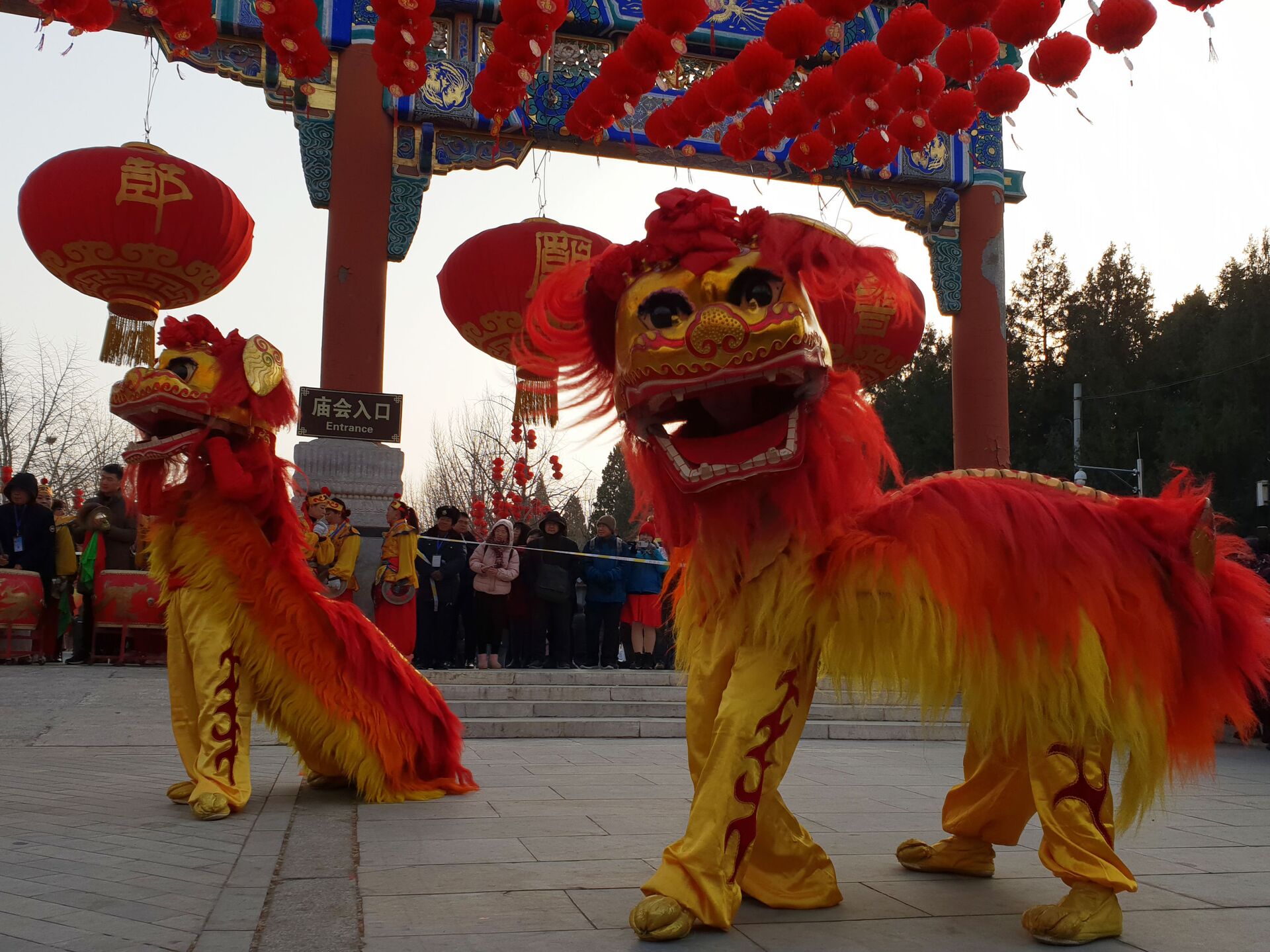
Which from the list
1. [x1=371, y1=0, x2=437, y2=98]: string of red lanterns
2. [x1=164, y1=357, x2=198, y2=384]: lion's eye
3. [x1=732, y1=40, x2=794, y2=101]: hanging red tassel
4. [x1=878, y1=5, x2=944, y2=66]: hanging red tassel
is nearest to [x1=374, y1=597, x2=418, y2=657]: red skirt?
[x1=371, y1=0, x2=437, y2=98]: string of red lanterns

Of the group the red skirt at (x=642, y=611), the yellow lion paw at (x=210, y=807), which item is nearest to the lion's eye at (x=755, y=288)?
the yellow lion paw at (x=210, y=807)

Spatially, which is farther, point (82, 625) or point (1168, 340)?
point (1168, 340)

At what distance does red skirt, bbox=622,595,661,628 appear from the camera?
9.21 meters

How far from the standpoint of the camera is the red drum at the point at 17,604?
8.34 meters

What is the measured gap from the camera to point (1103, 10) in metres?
4.50

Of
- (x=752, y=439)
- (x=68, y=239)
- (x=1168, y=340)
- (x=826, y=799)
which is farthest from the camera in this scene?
(x=1168, y=340)

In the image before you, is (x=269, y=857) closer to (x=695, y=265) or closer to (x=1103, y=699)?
(x=695, y=265)

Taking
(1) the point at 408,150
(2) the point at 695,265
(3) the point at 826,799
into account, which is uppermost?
(1) the point at 408,150

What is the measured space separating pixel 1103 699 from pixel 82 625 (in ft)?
28.3

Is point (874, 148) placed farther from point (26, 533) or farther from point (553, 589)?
point (26, 533)

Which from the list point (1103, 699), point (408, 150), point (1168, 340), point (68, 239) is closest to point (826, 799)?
point (1103, 699)

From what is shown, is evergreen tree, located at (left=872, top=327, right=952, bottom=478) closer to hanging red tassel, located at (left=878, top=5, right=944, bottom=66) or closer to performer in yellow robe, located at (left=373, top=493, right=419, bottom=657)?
performer in yellow robe, located at (left=373, top=493, right=419, bottom=657)

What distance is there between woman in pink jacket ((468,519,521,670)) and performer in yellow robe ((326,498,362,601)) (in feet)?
3.29

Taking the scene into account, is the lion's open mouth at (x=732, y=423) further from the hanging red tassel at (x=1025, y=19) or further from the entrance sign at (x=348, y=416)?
the entrance sign at (x=348, y=416)
